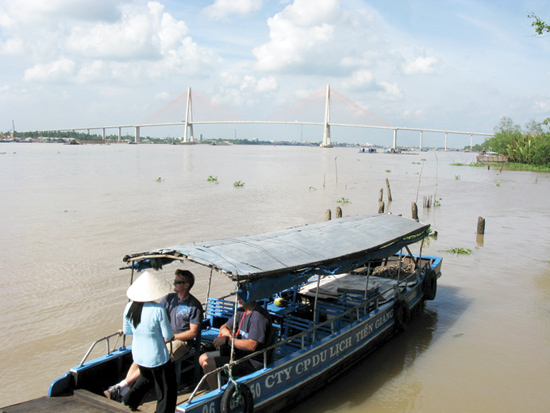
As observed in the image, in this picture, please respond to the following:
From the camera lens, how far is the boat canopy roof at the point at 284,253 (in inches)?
169

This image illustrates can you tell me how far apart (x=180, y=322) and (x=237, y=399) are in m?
0.95

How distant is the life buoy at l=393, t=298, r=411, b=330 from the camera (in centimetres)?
698

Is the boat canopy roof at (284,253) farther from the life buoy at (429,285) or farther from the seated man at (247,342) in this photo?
the life buoy at (429,285)

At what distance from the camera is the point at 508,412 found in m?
5.50

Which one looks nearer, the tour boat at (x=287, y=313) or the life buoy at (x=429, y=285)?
the tour boat at (x=287, y=313)

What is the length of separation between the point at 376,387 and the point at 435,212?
14426 millimetres

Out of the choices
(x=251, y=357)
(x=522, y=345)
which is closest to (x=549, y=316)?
(x=522, y=345)

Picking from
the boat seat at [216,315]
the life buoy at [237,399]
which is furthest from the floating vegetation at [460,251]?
the life buoy at [237,399]

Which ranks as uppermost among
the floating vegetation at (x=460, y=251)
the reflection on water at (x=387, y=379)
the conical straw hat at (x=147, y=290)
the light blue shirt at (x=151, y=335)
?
the conical straw hat at (x=147, y=290)

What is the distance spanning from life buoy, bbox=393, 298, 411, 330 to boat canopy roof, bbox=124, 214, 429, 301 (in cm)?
88

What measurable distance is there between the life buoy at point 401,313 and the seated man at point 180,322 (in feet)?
11.6

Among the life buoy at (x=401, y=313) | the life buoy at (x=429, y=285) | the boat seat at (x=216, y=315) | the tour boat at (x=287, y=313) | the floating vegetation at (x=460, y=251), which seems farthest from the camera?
the floating vegetation at (x=460, y=251)

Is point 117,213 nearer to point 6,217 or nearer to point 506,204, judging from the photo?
point 6,217

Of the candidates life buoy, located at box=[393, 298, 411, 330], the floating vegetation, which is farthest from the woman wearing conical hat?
the floating vegetation
